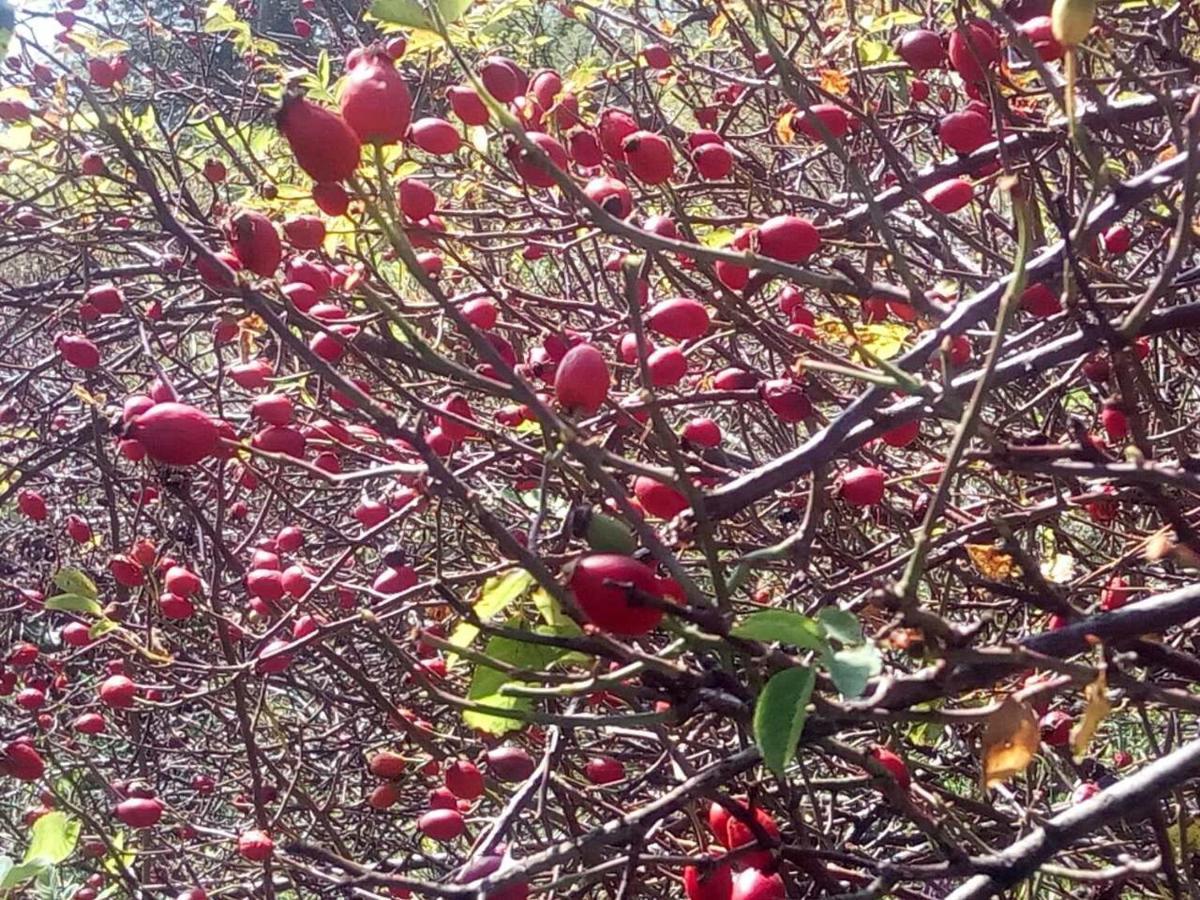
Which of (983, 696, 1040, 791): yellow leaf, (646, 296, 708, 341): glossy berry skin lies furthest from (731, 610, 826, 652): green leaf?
(646, 296, 708, 341): glossy berry skin

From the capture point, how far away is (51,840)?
1364mm

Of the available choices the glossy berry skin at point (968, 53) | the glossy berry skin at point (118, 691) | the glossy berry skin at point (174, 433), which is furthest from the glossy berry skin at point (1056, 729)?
the glossy berry skin at point (118, 691)

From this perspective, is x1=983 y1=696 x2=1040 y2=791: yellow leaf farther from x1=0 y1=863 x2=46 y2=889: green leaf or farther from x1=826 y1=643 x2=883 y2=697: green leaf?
x1=0 y1=863 x2=46 y2=889: green leaf

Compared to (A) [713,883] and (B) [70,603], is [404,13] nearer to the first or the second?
(A) [713,883]

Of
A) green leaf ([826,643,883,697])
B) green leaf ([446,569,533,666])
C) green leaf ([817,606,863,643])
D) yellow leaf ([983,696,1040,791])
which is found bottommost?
yellow leaf ([983,696,1040,791])

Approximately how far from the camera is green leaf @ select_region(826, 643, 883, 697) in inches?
23.9

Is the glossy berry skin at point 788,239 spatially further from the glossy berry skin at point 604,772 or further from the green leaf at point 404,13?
the glossy berry skin at point 604,772

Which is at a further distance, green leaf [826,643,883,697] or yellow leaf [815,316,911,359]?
yellow leaf [815,316,911,359]

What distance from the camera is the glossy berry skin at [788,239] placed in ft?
3.66

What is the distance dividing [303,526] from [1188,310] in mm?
2000

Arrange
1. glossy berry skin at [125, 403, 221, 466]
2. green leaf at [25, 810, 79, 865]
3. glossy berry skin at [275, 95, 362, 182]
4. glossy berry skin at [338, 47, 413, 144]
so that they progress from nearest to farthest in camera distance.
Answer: glossy berry skin at [275, 95, 362, 182], glossy berry skin at [338, 47, 413, 144], glossy berry skin at [125, 403, 221, 466], green leaf at [25, 810, 79, 865]

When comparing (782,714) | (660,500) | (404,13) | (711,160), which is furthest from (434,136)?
(782,714)

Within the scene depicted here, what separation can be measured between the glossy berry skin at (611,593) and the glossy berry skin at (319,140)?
303 mm

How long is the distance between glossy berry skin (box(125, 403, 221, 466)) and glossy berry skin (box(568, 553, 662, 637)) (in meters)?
0.44
